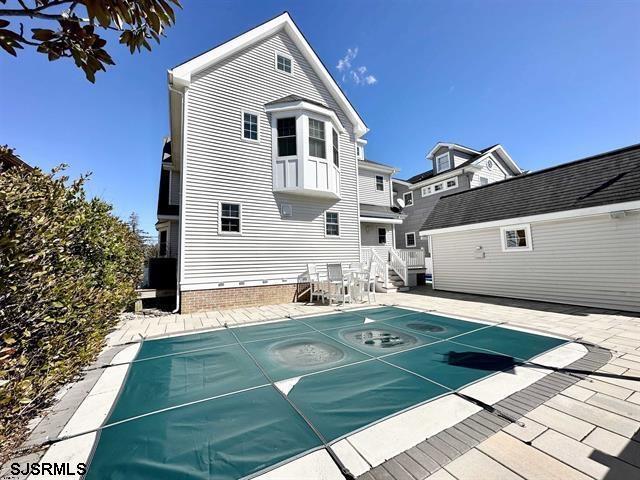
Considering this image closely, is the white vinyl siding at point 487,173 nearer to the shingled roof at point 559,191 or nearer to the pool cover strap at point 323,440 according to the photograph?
the shingled roof at point 559,191

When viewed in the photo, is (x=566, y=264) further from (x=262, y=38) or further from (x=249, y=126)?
(x=262, y=38)

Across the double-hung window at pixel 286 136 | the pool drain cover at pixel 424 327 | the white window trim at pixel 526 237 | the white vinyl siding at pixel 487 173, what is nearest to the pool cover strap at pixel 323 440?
the pool drain cover at pixel 424 327

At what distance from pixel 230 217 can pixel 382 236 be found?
30.5 ft

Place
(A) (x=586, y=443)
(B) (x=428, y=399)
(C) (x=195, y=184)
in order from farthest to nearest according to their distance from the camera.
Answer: (C) (x=195, y=184) < (B) (x=428, y=399) < (A) (x=586, y=443)

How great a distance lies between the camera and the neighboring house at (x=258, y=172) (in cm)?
811

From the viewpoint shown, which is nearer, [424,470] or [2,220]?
[424,470]

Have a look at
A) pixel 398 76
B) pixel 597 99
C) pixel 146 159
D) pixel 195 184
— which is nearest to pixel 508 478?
pixel 195 184

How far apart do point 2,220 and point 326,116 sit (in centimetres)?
970

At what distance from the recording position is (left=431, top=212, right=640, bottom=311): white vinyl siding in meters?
6.65

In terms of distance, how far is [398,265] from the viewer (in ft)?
43.3

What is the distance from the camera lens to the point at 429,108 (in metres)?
13.9

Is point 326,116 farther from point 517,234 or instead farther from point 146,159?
point 146,159

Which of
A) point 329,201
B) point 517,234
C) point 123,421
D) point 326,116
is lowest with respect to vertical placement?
point 123,421

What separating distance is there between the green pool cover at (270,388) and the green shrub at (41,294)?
736 millimetres
